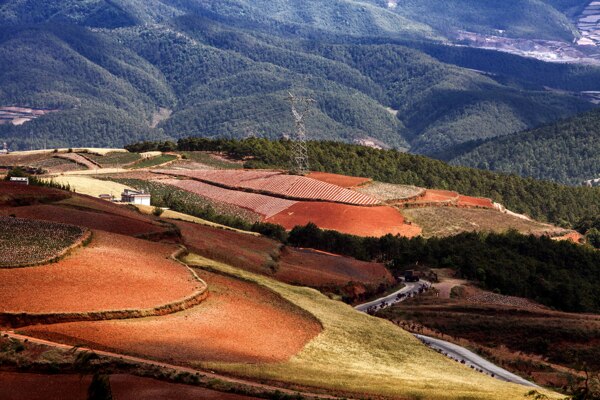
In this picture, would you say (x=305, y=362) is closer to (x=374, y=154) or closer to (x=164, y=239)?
(x=164, y=239)

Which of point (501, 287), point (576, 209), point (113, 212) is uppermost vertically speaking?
point (113, 212)

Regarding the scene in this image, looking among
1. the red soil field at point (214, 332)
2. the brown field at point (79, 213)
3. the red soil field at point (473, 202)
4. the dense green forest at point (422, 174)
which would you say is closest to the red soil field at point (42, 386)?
the red soil field at point (214, 332)

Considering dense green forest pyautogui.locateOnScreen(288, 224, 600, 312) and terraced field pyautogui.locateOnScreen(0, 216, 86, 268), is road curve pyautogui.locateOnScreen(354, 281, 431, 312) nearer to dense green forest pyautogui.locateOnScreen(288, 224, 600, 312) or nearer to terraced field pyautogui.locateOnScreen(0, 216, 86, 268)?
dense green forest pyautogui.locateOnScreen(288, 224, 600, 312)

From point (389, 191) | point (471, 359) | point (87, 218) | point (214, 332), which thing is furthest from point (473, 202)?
point (214, 332)

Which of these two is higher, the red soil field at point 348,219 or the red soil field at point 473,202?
the red soil field at point 348,219

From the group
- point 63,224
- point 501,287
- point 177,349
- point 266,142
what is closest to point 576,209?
point 266,142

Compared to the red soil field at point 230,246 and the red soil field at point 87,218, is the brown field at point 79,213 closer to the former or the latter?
the red soil field at point 87,218

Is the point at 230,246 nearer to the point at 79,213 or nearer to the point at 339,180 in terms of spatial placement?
the point at 79,213
